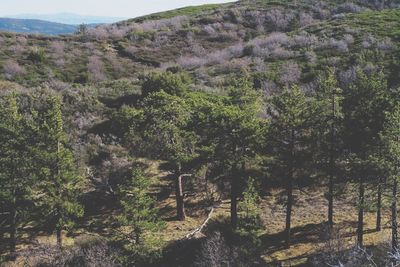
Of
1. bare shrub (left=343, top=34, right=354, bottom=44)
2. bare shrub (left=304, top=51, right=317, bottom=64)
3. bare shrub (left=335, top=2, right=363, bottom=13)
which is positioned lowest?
bare shrub (left=304, top=51, right=317, bottom=64)

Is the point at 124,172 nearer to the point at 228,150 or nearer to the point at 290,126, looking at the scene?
the point at 228,150

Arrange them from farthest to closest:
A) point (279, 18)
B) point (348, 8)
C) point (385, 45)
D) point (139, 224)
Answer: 1. point (348, 8)
2. point (279, 18)
3. point (385, 45)
4. point (139, 224)

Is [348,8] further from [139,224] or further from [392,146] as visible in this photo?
[139,224]

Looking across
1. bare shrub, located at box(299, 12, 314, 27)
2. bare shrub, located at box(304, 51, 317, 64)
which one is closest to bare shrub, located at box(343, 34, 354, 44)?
bare shrub, located at box(304, 51, 317, 64)

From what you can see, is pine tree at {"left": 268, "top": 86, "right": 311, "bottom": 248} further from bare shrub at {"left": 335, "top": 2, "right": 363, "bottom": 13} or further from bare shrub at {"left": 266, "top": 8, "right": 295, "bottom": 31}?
bare shrub at {"left": 335, "top": 2, "right": 363, "bottom": 13}

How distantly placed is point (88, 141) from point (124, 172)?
249 inches

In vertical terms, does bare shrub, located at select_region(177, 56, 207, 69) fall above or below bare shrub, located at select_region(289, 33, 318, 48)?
below

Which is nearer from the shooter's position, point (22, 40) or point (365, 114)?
point (365, 114)

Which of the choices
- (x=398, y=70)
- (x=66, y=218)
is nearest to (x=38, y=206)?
(x=66, y=218)

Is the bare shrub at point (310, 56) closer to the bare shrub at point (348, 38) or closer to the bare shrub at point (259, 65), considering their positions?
the bare shrub at point (259, 65)

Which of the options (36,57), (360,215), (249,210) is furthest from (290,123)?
(36,57)

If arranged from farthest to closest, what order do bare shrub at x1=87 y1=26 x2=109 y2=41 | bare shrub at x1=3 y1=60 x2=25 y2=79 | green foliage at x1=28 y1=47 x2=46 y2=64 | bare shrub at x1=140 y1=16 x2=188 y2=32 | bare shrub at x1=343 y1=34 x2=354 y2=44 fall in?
1. bare shrub at x1=140 y1=16 x2=188 y2=32
2. bare shrub at x1=87 y1=26 x2=109 y2=41
3. green foliage at x1=28 y1=47 x2=46 y2=64
4. bare shrub at x1=343 y1=34 x2=354 y2=44
5. bare shrub at x1=3 y1=60 x2=25 y2=79

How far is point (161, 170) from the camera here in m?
38.5

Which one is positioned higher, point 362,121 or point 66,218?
point 362,121
